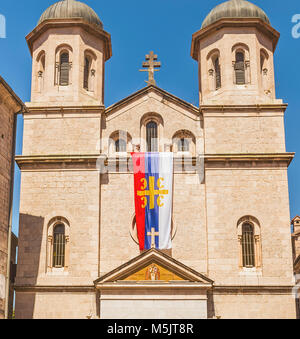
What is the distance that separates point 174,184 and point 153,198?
114cm

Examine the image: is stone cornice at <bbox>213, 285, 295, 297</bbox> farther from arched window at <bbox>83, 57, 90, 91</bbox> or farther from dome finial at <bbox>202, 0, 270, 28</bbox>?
dome finial at <bbox>202, 0, 270, 28</bbox>

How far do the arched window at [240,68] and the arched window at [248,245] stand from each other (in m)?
6.96

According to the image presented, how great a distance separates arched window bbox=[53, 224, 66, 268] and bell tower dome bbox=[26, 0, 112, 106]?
228 inches

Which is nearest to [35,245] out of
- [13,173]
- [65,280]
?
[65,280]

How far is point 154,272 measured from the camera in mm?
27484

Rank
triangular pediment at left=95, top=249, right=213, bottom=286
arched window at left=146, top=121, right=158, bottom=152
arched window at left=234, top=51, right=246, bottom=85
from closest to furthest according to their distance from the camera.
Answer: triangular pediment at left=95, top=249, right=213, bottom=286, arched window at left=146, top=121, right=158, bottom=152, arched window at left=234, top=51, right=246, bottom=85

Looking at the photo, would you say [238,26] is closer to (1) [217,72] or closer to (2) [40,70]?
(1) [217,72]

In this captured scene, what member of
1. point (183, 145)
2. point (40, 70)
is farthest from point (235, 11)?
point (40, 70)

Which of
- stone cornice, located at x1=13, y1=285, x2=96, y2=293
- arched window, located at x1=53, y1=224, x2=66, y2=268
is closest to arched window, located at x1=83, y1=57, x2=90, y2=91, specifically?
arched window, located at x1=53, y1=224, x2=66, y2=268

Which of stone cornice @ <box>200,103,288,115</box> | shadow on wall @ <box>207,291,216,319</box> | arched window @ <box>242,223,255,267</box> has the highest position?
stone cornice @ <box>200,103,288,115</box>

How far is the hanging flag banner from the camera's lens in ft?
93.6

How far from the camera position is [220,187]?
29.2 m

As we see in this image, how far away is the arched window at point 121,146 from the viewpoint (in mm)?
30484
